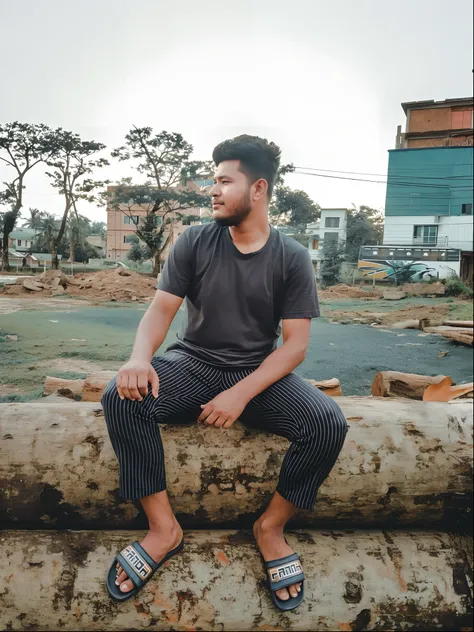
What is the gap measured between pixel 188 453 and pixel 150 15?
193 centimetres

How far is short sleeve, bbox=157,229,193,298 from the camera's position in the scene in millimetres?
1593

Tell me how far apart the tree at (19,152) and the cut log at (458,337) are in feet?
6.97

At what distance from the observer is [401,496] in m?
1.45

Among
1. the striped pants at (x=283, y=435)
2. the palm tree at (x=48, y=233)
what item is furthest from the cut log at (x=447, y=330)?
the palm tree at (x=48, y=233)

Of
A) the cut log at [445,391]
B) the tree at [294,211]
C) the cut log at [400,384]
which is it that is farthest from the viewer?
the cut log at [400,384]

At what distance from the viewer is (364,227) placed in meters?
2.38

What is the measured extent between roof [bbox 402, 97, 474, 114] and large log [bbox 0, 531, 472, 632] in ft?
5.59

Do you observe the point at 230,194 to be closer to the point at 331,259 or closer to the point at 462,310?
the point at 331,259

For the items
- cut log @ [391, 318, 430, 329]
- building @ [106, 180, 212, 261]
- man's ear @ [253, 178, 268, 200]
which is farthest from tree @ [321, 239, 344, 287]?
man's ear @ [253, 178, 268, 200]

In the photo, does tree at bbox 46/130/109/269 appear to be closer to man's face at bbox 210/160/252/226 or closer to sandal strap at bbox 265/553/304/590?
man's face at bbox 210/160/252/226

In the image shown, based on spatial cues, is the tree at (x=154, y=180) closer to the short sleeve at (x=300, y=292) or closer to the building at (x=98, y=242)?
the building at (x=98, y=242)

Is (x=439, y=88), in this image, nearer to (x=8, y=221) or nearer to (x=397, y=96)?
(x=397, y=96)

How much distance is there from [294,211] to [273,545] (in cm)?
144

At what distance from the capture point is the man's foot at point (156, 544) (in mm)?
1254
